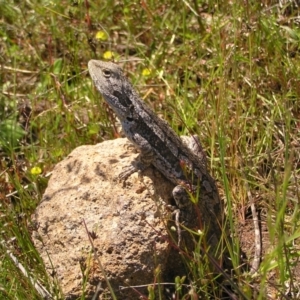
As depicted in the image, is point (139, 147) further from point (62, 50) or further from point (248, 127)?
point (62, 50)

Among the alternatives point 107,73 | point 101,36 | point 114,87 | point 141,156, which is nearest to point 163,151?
point 141,156

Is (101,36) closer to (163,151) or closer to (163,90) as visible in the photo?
(163,90)

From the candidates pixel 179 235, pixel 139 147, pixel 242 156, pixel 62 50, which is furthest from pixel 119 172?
pixel 62 50

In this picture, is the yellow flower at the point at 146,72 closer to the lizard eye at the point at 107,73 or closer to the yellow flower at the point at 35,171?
the lizard eye at the point at 107,73

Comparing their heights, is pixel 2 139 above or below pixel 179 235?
above

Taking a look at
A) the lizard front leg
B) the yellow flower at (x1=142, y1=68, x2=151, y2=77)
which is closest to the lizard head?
the lizard front leg

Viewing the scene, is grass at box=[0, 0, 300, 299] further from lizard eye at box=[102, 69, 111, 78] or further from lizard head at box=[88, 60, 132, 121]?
lizard eye at box=[102, 69, 111, 78]
